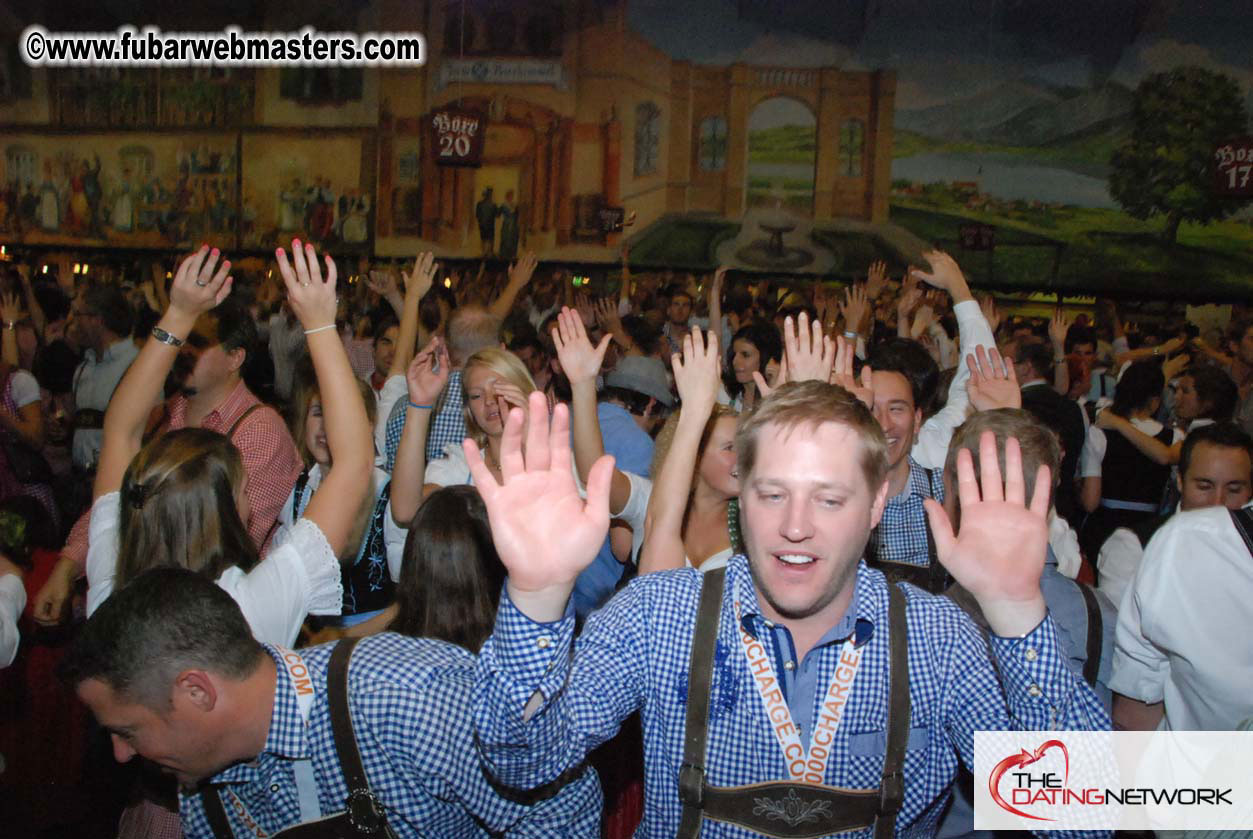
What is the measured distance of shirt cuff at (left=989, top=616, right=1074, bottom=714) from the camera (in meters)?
1.64

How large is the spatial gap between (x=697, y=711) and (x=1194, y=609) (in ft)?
3.90

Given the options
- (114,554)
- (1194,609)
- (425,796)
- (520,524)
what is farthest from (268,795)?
(1194,609)

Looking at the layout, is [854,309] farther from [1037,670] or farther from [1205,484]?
[1037,670]

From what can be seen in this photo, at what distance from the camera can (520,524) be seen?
5.41ft

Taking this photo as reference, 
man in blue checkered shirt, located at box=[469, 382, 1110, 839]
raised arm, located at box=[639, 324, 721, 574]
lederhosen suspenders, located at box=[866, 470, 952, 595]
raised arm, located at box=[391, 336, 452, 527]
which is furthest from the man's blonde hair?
raised arm, located at box=[391, 336, 452, 527]

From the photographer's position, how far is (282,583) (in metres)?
2.32

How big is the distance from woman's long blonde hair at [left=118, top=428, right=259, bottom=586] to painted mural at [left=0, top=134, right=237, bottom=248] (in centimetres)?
1871

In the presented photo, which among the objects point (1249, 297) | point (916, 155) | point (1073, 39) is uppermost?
point (1073, 39)

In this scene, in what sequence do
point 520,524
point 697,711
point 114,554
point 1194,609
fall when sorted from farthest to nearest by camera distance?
point 114,554 → point 1194,609 → point 697,711 → point 520,524

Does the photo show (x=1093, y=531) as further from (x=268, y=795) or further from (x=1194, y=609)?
(x=268, y=795)

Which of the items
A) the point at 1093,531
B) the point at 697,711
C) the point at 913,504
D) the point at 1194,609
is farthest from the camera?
the point at 1093,531

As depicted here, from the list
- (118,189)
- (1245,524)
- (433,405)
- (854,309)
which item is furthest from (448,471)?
(118,189)

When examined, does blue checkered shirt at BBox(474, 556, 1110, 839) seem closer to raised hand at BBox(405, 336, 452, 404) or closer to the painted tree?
raised hand at BBox(405, 336, 452, 404)

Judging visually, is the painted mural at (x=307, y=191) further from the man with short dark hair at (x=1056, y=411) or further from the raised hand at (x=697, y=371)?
the raised hand at (x=697, y=371)
